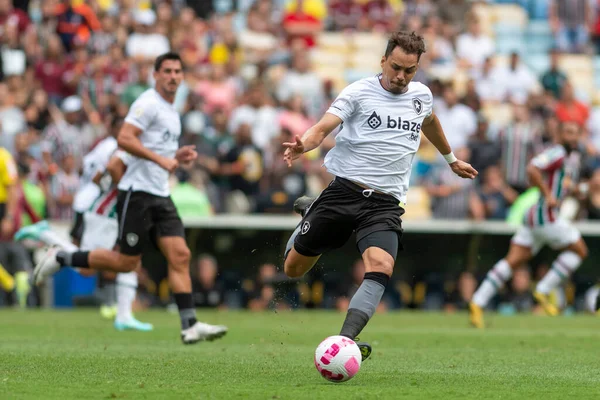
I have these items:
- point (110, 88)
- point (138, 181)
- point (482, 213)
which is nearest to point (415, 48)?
point (138, 181)

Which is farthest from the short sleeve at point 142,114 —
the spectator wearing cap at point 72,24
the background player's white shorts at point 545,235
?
the spectator wearing cap at point 72,24

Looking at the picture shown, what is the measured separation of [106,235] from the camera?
48.5 feet

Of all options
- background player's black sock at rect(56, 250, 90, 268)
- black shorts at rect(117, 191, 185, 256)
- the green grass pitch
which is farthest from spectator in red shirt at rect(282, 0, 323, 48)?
black shorts at rect(117, 191, 185, 256)

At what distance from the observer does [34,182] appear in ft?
65.0

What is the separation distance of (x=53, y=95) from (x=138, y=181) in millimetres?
10617

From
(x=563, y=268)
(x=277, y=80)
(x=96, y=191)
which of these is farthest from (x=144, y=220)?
(x=277, y=80)

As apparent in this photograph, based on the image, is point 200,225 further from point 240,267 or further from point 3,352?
point 3,352

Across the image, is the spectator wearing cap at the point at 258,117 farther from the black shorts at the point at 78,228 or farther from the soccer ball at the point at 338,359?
the soccer ball at the point at 338,359

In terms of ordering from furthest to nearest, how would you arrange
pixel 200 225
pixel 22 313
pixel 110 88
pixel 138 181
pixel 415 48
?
pixel 110 88 < pixel 200 225 < pixel 22 313 < pixel 138 181 < pixel 415 48

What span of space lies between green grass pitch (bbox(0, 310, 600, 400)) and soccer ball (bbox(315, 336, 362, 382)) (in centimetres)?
9

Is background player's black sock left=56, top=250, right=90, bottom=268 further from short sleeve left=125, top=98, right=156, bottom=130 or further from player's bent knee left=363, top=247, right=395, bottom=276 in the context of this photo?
Answer: player's bent knee left=363, top=247, right=395, bottom=276

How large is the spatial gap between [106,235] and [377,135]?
6779 millimetres

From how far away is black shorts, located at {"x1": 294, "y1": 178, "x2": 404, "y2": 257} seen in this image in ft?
28.4

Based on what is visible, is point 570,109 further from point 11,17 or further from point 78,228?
point 11,17
